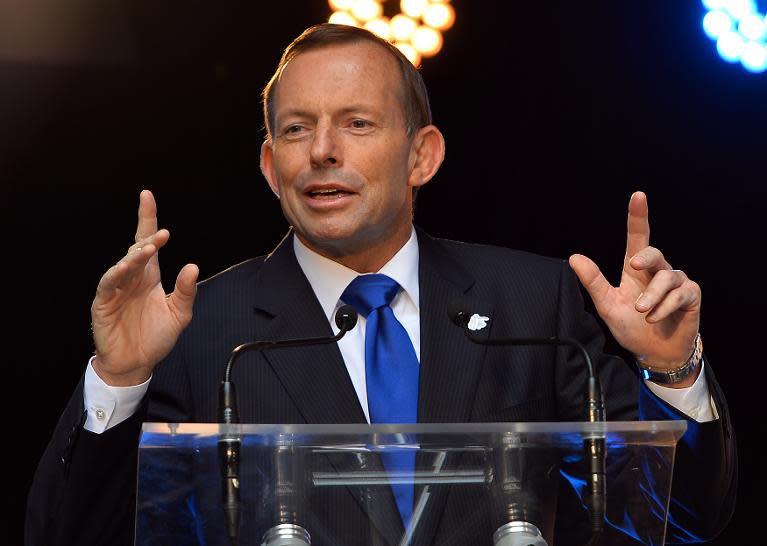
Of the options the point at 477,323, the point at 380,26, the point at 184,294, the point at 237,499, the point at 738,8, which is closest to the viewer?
the point at 237,499

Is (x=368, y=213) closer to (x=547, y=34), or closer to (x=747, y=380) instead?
(x=547, y=34)

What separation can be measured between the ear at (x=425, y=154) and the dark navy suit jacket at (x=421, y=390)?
17 centimetres

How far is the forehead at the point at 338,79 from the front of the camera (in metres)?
2.83

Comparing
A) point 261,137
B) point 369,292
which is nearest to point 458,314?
point 369,292

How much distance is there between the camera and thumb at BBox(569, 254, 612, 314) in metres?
2.22

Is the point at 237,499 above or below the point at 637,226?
below

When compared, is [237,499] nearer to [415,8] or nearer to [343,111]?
[343,111]

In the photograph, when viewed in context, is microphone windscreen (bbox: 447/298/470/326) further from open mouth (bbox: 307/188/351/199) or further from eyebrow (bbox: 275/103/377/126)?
eyebrow (bbox: 275/103/377/126)

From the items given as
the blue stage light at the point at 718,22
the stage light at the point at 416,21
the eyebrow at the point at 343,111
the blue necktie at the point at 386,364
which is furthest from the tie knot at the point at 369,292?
the blue stage light at the point at 718,22

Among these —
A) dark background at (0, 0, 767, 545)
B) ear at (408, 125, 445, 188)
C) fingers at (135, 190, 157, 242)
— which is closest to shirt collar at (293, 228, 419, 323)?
ear at (408, 125, 445, 188)

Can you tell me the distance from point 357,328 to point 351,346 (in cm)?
4

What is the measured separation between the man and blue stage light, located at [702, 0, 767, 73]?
1.43m

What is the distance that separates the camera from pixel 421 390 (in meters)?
2.53

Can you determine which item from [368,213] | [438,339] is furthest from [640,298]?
[368,213]
